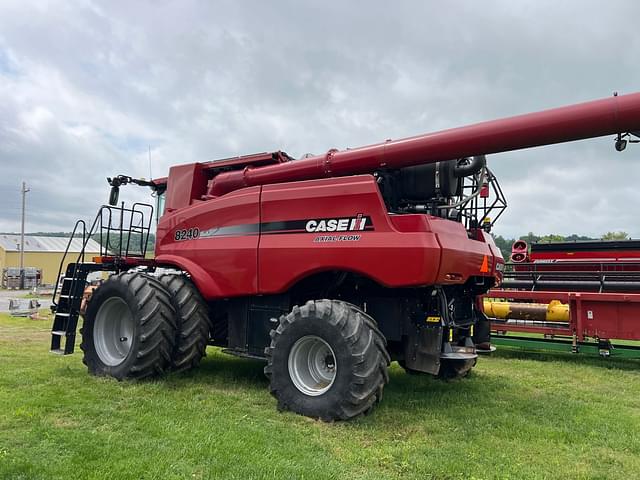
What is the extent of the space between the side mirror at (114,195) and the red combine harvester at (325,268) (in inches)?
16.1

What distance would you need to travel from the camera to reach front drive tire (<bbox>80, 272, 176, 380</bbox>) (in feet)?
21.7

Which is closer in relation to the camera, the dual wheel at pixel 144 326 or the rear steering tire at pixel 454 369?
the dual wheel at pixel 144 326

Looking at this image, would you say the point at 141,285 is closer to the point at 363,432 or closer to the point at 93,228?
the point at 93,228

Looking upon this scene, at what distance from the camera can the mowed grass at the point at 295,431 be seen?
13.2ft

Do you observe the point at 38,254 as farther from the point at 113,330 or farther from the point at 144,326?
the point at 144,326

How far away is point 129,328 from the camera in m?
7.46

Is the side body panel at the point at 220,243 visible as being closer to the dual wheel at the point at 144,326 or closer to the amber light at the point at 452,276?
the dual wheel at the point at 144,326

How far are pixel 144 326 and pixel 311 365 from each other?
228 centimetres

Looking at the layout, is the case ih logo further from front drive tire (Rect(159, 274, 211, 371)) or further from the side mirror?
the side mirror

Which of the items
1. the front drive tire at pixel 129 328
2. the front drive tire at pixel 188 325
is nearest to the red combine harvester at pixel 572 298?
the front drive tire at pixel 188 325

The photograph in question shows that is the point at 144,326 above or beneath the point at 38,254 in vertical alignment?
beneath

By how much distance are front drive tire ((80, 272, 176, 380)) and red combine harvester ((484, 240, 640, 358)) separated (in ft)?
21.7

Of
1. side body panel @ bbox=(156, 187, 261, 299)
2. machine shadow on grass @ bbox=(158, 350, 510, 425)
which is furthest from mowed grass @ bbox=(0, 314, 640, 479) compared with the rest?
side body panel @ bbox=(156, 187, 261, 299)

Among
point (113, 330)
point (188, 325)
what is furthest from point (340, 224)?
point (113, 330)
